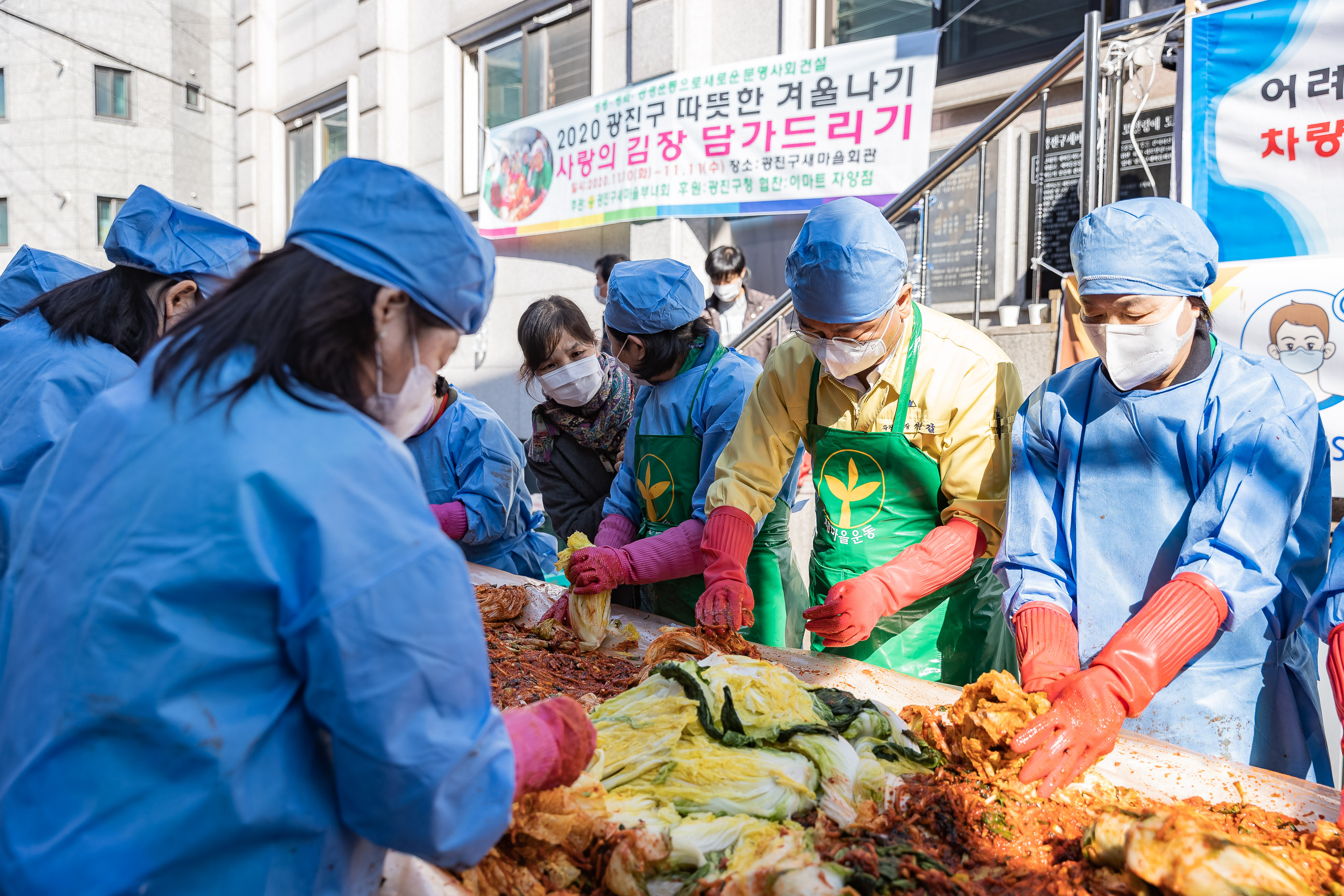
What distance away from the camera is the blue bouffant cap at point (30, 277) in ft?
11.6

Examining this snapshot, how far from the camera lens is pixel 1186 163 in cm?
376

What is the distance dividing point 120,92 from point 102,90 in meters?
0.38

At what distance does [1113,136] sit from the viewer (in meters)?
4.25

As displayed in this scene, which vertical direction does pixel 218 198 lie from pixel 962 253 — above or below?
above

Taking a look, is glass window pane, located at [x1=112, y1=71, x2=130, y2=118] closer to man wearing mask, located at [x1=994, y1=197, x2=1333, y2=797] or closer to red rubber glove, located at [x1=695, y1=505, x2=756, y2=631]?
red rubber glove, located at [x1=695, y1=505, x2=756, y2=631]

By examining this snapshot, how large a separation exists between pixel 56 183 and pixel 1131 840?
1005 inches

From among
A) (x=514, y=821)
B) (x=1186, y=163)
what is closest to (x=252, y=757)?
(x=514, y=821)

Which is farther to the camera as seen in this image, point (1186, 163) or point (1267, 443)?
point (1186, 163)

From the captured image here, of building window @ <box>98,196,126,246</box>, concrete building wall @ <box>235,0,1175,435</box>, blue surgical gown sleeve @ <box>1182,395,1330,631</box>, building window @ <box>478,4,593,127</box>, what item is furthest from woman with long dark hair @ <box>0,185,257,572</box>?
building window @ <box>98,196,126,246</box>

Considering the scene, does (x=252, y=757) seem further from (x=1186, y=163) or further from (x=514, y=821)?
(x=1186, y=163)

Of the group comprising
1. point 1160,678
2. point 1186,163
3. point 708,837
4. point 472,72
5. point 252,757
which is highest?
point 472,72

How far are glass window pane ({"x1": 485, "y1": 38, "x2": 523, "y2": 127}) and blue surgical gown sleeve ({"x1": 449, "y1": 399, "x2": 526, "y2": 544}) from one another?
825 centimetres

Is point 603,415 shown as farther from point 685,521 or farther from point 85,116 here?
point 85,116

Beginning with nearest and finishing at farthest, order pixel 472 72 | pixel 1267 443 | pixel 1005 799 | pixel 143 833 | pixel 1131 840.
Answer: pixel 143 833 → pixel 1131 840 → pixel 1005 799 → pixel 1267 443 → pixel 472 72
